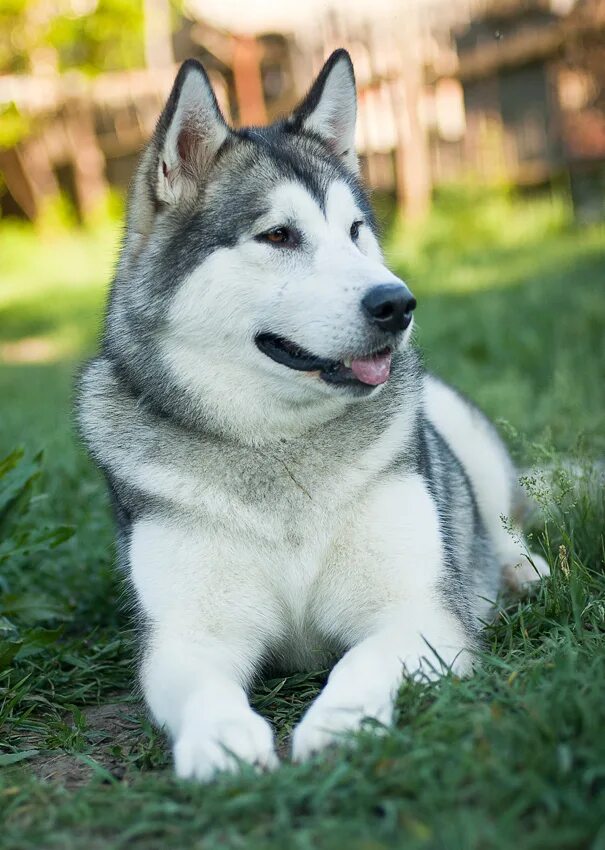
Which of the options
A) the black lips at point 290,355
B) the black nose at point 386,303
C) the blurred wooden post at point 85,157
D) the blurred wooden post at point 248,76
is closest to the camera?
the black nose at point 386,303

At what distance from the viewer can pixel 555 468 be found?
320 cm

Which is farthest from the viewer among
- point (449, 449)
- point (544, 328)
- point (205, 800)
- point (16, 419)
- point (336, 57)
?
point (544, 328)

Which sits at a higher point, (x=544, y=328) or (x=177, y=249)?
(x=177, y=249)

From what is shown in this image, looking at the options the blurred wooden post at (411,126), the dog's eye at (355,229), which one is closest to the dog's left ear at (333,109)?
the dog's eye at (355,229)

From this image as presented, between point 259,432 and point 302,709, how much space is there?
747 millimetres

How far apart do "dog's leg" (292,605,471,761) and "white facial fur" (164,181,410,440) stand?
650mm

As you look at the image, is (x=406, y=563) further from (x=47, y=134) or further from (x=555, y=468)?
(x=47, y=134)

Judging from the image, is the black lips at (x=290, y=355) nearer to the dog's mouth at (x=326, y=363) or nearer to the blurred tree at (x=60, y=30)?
the dog's mouth at (x=326, y=363)

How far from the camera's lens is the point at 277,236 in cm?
275

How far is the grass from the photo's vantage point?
1.82 metres

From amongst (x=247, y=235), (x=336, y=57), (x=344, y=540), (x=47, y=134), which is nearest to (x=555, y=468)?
(x=344, y=540)

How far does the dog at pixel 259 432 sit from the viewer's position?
260cm

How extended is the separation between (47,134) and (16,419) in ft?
37.3

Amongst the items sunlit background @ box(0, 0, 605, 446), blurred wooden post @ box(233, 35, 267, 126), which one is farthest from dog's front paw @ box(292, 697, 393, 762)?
blurred wooden post @ box(233, 35, 267, 126)
